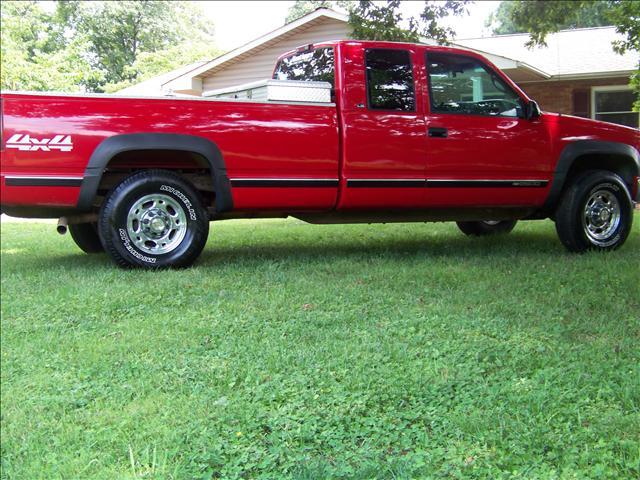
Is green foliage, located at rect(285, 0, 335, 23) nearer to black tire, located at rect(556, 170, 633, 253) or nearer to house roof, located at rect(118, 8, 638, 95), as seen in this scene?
house roof, located at rect(118, 8, 638, 95)

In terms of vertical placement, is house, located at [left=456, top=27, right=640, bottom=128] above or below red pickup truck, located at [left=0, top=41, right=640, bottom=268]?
above

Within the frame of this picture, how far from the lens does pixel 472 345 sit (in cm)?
377

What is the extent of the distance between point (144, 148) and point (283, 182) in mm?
1243

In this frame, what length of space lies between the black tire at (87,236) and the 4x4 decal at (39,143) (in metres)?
1.65

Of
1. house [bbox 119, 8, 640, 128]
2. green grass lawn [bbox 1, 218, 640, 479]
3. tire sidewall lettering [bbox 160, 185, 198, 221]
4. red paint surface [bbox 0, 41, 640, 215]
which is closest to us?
green grass lawn [bbox 1, 218, 640, 479]

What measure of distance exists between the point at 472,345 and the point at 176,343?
5.92ft

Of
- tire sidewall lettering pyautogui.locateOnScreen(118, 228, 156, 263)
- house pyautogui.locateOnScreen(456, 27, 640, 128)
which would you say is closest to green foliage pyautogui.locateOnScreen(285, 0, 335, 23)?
house pyautogui.locateOnScreen(456, 27, 640, 128)

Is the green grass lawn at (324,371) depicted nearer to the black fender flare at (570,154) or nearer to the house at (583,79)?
the black fender flare at (570,154)

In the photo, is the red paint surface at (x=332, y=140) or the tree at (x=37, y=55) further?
the tree at (x=37, y=55)

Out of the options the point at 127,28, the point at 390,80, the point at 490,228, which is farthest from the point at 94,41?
the point at 390,80

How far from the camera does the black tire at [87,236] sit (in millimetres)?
6655

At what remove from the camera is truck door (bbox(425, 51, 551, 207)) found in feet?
20.1

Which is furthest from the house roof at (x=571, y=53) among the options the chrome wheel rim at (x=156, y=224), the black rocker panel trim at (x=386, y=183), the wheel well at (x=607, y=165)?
the chrome wheel rim at (x=156, y=224)

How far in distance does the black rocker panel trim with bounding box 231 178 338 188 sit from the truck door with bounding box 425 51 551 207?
1037 millimetres
